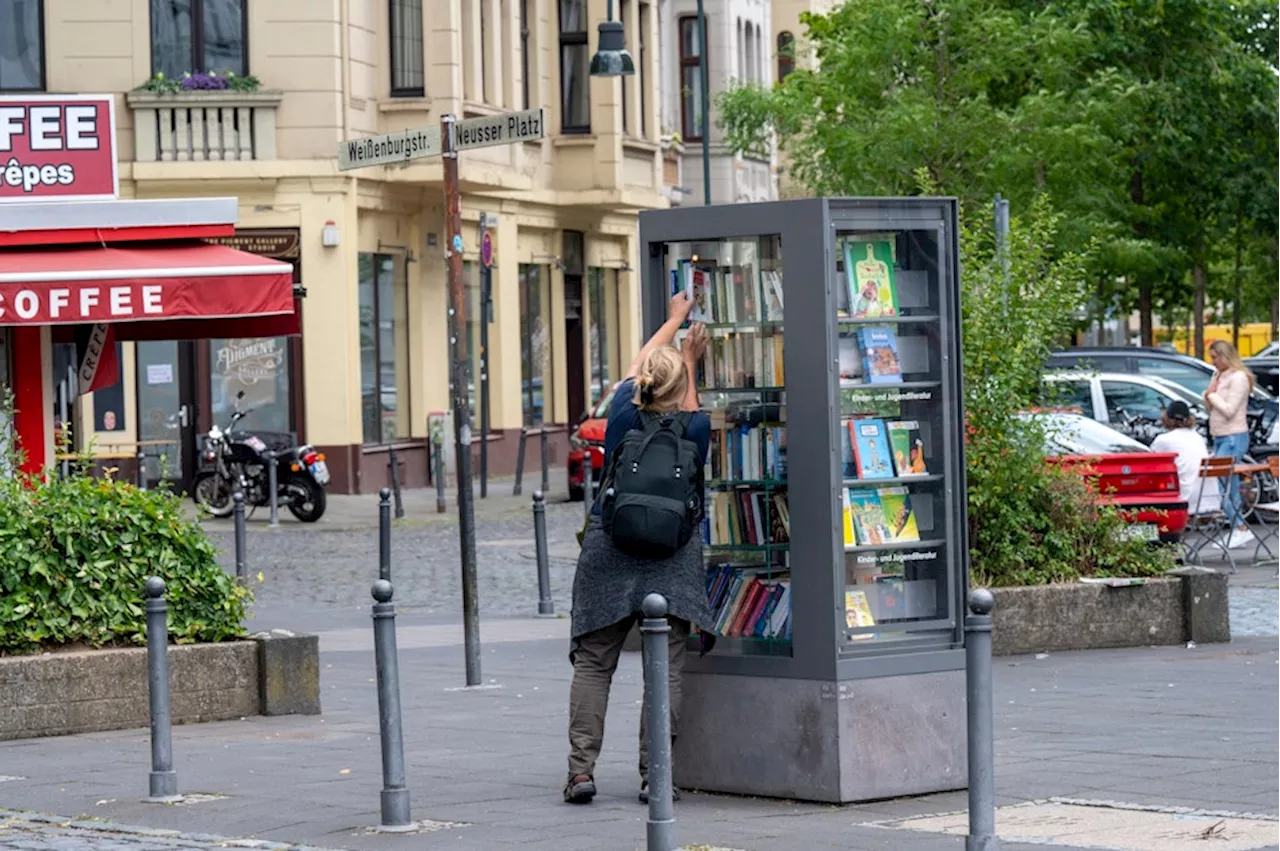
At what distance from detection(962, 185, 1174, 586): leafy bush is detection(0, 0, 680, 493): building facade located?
17.3 meters

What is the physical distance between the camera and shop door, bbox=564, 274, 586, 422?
4488cm

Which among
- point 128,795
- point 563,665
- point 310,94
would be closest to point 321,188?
point 310,94

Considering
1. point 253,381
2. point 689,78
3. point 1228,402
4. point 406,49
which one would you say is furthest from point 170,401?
point 689,78

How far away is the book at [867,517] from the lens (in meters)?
9.90

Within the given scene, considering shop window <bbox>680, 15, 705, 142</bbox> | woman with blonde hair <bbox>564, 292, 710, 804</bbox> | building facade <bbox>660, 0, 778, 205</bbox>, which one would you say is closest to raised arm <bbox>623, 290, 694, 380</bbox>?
woman with blonde hair <bbox>564, 292, 710, 804</bbox>

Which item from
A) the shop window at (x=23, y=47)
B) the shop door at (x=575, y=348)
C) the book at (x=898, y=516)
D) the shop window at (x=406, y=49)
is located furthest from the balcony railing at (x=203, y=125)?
the book at (x=898, y=516)

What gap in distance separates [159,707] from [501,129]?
4.62 meters

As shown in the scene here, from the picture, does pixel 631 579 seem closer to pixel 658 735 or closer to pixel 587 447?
pixel 658 735

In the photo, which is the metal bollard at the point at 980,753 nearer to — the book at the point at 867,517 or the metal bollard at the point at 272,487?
the book at the point at 867,517

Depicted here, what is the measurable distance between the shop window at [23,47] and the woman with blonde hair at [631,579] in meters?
25.8

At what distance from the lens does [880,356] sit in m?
10.1

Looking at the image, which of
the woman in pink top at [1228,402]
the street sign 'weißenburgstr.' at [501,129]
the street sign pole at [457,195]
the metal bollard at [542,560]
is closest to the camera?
the street sign 'weißenburgstr.' at [501,129]

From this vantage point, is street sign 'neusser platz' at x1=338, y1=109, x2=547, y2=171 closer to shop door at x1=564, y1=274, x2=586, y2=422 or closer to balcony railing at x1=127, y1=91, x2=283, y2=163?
balcony railing at x1=127, y1=91, x2=283, y2=163

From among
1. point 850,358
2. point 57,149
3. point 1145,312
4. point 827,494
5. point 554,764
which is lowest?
point 554,764
